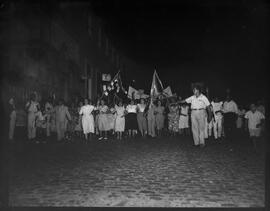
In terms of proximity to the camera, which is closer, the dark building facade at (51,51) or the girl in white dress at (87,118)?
the girl in white dress at (87,118)

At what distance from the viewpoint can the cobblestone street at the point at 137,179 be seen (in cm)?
601

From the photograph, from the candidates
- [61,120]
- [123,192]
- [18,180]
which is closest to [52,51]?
[61,120]

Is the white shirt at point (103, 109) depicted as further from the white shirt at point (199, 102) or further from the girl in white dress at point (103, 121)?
the white shirt at point (199, 102)

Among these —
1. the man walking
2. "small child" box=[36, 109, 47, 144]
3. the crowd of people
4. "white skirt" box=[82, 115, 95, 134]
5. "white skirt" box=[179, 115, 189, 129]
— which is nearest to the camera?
the man walking

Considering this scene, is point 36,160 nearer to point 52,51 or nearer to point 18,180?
point 18,180

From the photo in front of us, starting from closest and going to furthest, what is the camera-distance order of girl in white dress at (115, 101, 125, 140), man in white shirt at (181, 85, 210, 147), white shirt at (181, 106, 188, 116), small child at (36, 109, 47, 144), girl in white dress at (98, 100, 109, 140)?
man in white shirt at (181, 85, 210, 147) → small child at (36, 109, 47, 144) → girl in white dress at (115, 101, 125, 140) → girl in white dress at (98, 100, 109, 140) → white shirt at (181, 106, 188, 116)

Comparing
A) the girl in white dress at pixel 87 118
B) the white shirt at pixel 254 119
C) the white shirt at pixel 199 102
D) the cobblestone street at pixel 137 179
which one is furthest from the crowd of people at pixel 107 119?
the cobblestone street at pixel 137 179

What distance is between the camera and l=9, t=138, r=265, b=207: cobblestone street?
6.01 m

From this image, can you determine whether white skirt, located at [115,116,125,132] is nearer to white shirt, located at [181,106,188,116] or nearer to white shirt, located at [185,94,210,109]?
white shirt, located at [181,106,188,116]

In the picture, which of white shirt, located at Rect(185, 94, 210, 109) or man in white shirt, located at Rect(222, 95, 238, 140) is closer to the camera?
white shirt, located at Rect(185, 94, 210, 109)

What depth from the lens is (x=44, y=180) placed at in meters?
7.61

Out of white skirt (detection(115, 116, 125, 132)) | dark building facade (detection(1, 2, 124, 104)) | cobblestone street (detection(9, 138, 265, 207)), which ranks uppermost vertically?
dark building facade (detection(1, 2, 124, 104))

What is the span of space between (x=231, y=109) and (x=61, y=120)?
26.0ft

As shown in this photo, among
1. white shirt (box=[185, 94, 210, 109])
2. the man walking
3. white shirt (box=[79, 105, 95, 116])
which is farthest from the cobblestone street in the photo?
white shirt (box=[79, 105, 95, 116])
